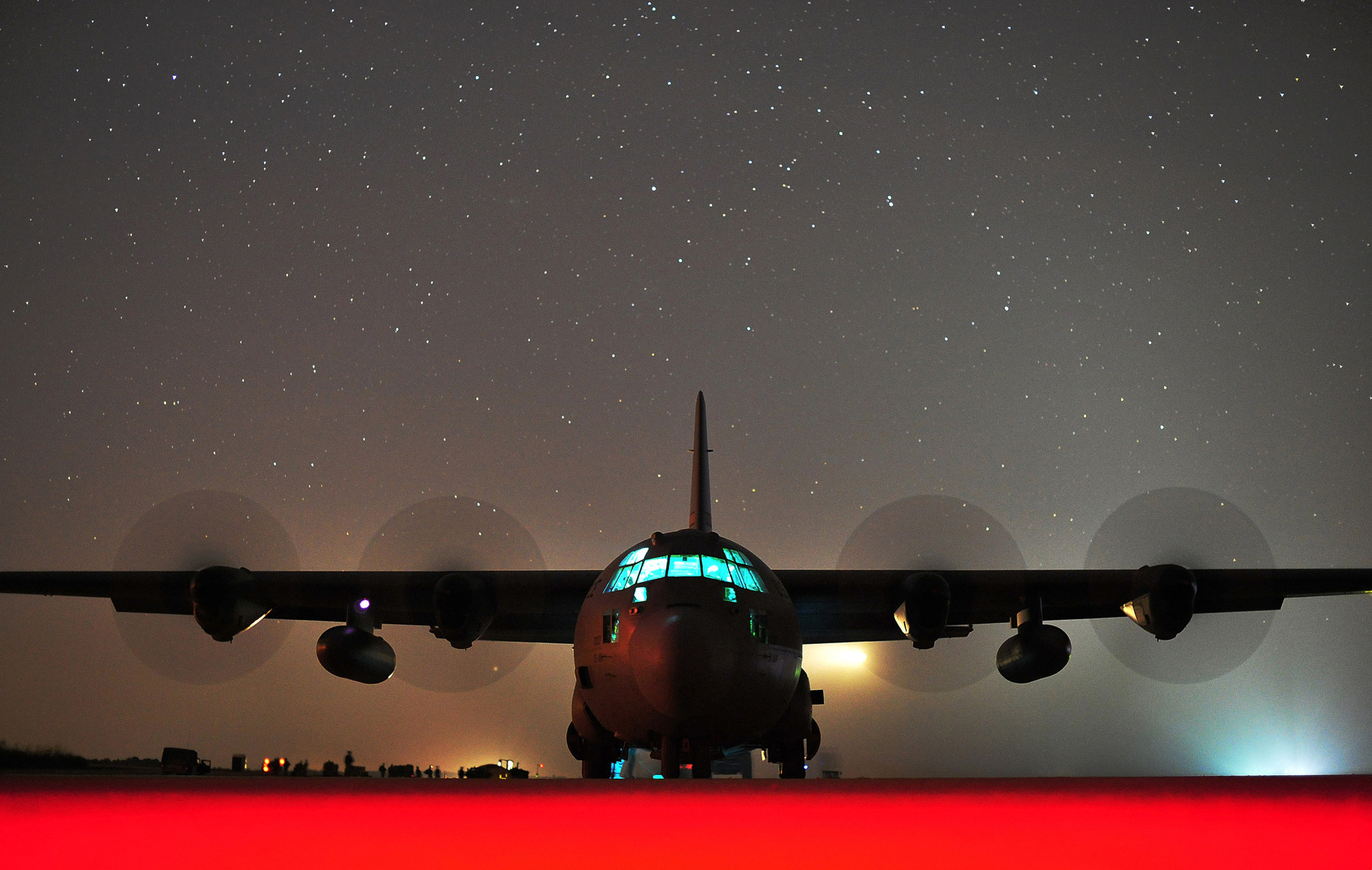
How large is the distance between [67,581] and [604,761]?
11.1 metres

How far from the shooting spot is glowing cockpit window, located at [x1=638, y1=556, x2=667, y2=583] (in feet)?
33.3

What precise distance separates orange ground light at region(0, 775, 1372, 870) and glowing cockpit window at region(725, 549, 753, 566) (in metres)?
7.18

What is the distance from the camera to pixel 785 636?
1091cm

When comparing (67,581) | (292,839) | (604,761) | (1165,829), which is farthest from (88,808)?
(67,581)

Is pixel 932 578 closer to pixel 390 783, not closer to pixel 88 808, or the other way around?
pixel 390 783

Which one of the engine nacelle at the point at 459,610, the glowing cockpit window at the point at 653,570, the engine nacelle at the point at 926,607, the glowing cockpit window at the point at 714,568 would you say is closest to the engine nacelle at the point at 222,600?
the engine nacelle at the point at 459,610

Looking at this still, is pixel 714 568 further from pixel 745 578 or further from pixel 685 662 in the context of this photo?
pixel 685 662

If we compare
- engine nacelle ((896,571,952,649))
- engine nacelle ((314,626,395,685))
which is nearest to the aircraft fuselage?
engine nacelle ((896,571,952,649))

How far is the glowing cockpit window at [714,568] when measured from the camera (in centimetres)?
1017

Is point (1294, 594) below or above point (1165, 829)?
above

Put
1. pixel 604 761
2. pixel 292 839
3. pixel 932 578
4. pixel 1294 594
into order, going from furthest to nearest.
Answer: pixel 1294 594
pixel 932 578
pixel 604 761
pixel 292 839

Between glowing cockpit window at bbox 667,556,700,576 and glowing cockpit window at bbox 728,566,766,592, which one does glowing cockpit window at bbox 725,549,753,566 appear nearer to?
glowing cockpit window at bbox 728,566,766,592

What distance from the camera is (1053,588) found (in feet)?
52.8

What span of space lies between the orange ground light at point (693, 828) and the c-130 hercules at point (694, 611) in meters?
6.00
